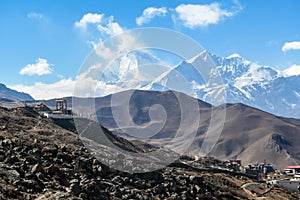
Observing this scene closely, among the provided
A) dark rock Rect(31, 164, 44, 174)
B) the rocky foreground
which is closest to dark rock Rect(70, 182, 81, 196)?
the rocky foreground

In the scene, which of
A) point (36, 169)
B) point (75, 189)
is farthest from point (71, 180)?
point (75, 189)

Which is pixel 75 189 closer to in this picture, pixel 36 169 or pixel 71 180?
pixel 36 169

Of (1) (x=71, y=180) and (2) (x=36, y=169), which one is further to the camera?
(1) (x=71, y=180)

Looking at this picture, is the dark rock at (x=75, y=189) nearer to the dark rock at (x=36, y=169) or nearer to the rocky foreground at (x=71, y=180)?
the rocky foreground at (x=71, y=180)

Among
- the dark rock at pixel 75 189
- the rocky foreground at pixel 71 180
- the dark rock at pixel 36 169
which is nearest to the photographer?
the rocky foreground at pixel 71 180

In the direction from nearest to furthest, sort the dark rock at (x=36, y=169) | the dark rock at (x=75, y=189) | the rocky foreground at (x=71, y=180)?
the rocky foreground at (x=71, y=180) < the dark rock at (x=75, y=189) < the dark rock at (x=36, y=169)

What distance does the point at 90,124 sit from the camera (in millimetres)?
103125

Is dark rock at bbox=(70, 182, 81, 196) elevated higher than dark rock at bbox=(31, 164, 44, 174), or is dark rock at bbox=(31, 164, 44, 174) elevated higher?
dark rock at bbox=(31, 164, 44, 174)

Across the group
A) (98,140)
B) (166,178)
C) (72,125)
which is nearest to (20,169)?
(166,178)

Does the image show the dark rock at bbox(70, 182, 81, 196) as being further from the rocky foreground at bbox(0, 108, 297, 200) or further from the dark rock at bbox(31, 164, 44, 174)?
the dark rock at bbox(31, 164, 44, 174)

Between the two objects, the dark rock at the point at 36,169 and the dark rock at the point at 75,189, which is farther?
the dark rock at the point at 36,169

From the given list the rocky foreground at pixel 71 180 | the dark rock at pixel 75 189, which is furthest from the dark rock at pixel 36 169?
the dark rock at pixel 75 189

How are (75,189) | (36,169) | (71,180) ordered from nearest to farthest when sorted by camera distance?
(75,189) < (36,169) < (71,180)

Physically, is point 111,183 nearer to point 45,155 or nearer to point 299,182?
point 45,155
